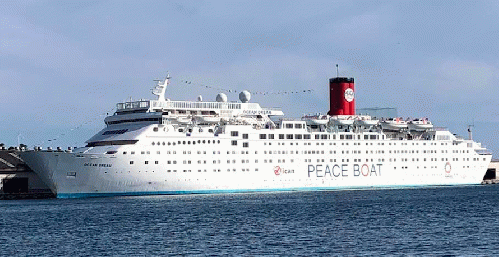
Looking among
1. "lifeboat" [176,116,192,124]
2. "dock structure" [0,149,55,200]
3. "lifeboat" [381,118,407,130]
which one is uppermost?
"lifeboat" [381,118,407,130]

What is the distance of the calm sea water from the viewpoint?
123 ft

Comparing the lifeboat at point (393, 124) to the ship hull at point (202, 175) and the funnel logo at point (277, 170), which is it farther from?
the funnel logo at point (277, 170)

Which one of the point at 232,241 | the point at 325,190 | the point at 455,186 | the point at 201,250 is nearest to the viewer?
the point at 201,250

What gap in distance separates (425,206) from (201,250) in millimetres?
25190

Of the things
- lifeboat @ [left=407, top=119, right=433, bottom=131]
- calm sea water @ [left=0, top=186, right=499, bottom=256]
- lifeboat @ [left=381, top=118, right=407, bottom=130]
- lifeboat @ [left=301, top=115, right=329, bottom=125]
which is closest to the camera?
calm sea water @ [left=0, top=186, right=499, bottom=256]

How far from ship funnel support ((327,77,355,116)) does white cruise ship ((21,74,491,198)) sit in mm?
91

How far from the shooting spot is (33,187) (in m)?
78.0

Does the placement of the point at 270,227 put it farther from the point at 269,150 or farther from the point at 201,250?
the point at 269,150

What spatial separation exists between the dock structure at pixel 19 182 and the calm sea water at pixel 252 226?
765 centimetres

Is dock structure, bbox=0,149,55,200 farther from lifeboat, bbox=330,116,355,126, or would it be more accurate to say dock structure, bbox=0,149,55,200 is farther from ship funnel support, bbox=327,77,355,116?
ship funnel support, bbox=327,77,355,116

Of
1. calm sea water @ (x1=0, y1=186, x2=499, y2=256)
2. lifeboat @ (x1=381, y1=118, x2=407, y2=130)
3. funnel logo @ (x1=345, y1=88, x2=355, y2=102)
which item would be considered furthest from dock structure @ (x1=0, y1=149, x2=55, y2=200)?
lifeboat @ (x1=381, y1=118, x2=407, y2=130)

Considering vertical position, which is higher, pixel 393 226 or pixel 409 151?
pixel 409 151

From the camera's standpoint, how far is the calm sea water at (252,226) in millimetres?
37562

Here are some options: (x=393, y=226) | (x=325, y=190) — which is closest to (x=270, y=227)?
(x=393, y=226)
